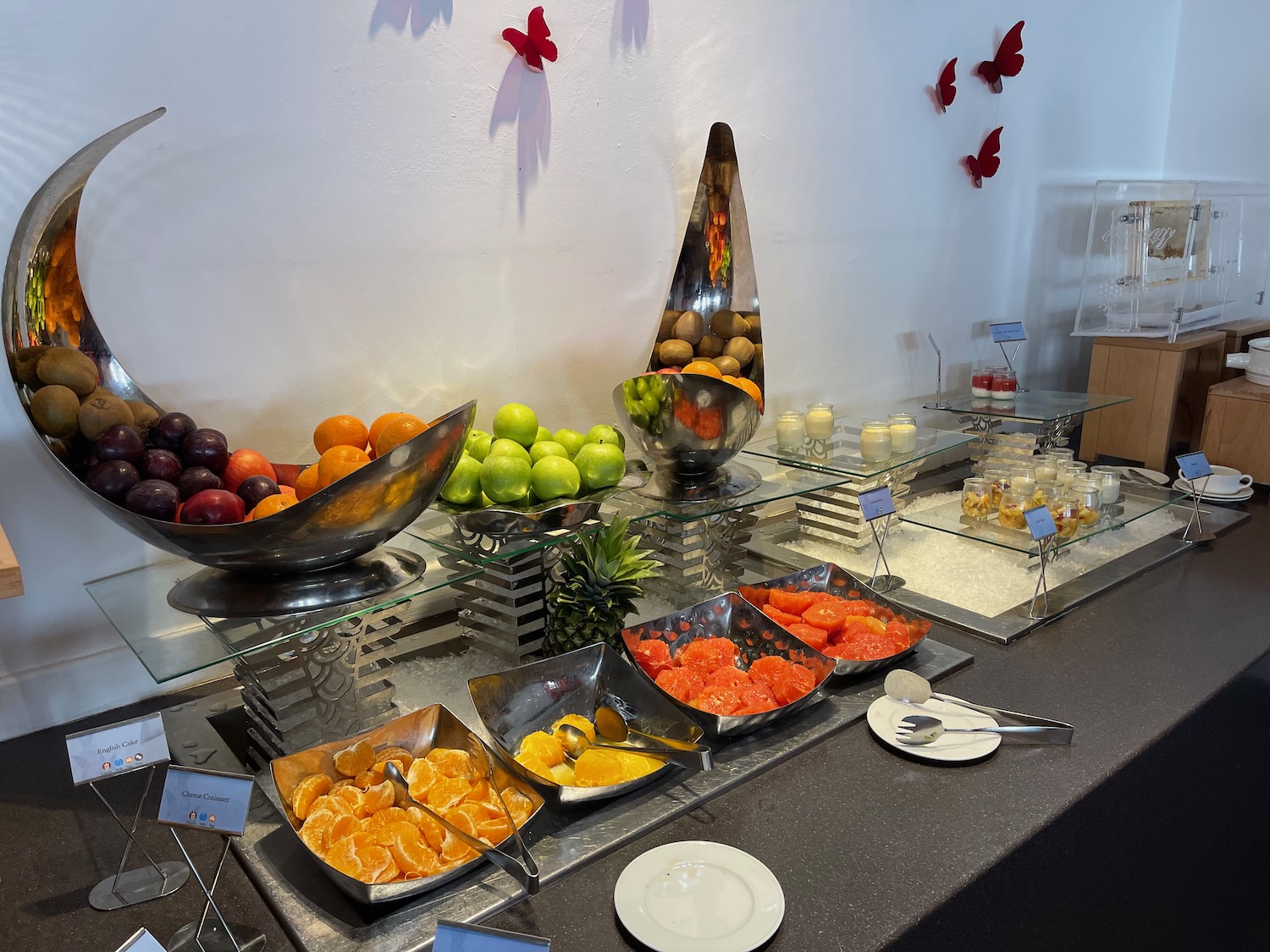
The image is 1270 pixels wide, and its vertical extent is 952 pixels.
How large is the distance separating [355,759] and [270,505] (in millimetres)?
295

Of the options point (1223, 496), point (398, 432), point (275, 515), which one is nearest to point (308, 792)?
point (275, 515)

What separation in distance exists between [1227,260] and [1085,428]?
75 cm

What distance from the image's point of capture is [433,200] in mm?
1352

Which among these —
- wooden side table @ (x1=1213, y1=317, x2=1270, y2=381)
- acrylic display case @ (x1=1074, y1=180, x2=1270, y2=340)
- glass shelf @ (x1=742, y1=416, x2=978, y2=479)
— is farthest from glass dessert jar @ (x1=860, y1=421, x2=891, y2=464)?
wooden side table @ (x1=1213, y1=317, x2=1270, y2=381)

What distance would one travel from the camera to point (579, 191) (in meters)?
1.51

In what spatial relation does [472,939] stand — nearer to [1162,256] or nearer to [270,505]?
[270,505]

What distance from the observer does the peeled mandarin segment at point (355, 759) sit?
0.96 meters

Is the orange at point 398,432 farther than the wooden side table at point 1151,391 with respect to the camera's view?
No


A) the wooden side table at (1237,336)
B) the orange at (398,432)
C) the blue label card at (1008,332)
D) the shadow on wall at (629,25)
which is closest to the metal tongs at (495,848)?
the orange at (398,432)

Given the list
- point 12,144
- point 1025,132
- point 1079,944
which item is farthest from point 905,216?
point 12,144

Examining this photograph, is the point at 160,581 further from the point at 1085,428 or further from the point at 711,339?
the point at 1085,428

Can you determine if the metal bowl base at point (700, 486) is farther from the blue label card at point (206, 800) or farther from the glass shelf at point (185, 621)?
the blue label card at point (206, 800)

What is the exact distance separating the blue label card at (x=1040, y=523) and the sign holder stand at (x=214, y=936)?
1.19 meters

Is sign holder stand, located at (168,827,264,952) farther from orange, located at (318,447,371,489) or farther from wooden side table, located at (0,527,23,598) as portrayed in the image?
orange, located at (318,447,371,489)
